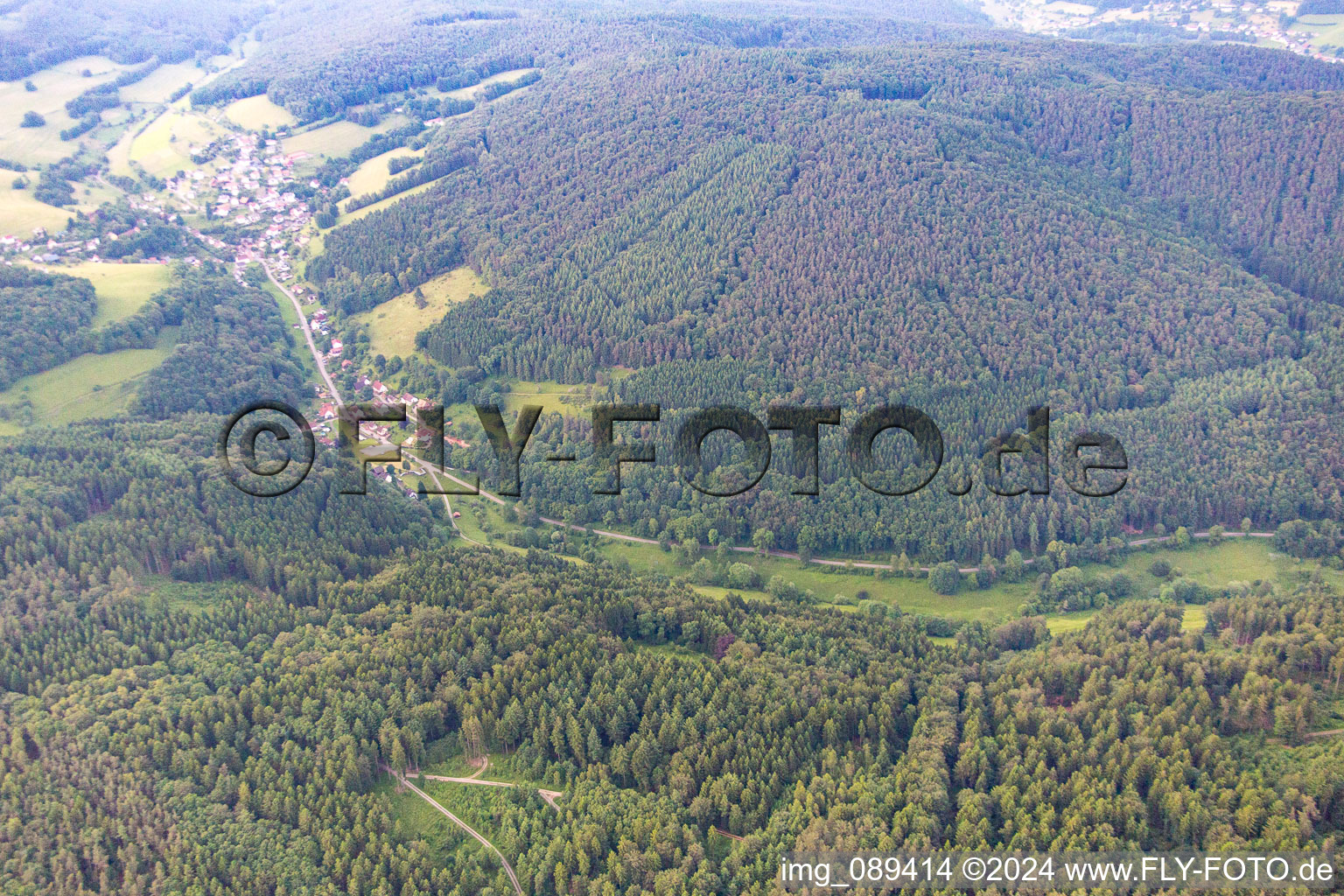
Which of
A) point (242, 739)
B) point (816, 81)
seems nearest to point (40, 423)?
point (242, 739)

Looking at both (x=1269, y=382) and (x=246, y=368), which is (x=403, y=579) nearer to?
(x=246, y=368)

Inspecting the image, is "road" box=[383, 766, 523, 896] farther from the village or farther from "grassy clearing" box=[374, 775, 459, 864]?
the village

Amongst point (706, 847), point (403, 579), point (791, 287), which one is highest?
point (791, 287)

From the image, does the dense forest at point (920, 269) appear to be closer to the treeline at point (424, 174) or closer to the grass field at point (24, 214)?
the treeline at point (424, 174)

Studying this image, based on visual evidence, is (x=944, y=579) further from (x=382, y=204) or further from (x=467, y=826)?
(x=382, y=204)

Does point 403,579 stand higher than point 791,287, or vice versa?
point 791,287

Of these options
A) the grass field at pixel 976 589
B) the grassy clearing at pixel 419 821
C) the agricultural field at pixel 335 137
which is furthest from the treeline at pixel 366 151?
the grassy clearing at pixel 419 821
